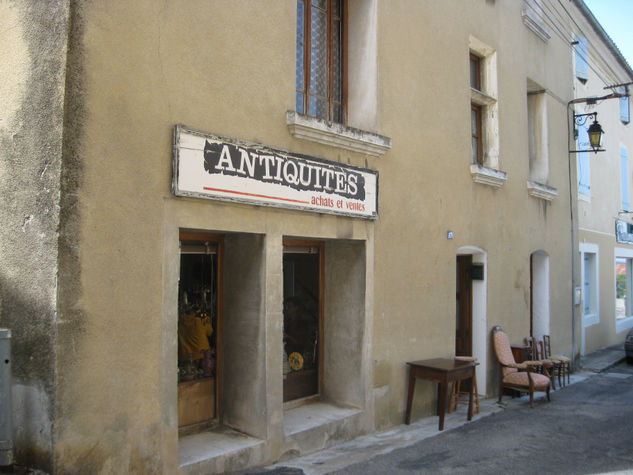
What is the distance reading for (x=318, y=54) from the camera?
6.58 m

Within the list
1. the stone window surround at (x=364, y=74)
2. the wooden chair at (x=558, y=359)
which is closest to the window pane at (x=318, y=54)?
the stone window surround at (x=364, y=74)

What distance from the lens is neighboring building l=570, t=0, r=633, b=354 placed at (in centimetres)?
1350

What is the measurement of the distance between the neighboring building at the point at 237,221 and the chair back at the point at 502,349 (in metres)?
0.21

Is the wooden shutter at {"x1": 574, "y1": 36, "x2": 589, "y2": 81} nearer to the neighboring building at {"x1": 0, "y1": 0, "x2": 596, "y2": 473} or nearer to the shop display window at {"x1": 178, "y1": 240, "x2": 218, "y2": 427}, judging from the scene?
the neighboring building at {"x1": 0, "y1": 0, "x2": 596, "y2": 473}

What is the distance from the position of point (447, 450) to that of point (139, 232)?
4176 millimetres

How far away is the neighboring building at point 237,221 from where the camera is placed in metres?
4.03

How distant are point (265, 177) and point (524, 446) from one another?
4335 millimetres

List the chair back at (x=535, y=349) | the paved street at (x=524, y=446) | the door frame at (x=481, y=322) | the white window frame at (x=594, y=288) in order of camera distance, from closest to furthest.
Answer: the paved street at (x=524, y=446) < the door frame at (x=481, y=322) < the chair back at (x=535, y=349) < the white window frame at (x=594, y=288)

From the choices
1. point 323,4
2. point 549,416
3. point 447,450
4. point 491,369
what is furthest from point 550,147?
point 447,450

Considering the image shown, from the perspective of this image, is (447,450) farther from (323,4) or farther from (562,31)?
(562,31)

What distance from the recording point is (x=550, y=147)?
38.0ft

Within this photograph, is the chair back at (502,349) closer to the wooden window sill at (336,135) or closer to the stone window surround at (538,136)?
the stone window surround at (538,136)

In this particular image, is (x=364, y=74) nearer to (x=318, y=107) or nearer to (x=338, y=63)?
(x=338, y=63)

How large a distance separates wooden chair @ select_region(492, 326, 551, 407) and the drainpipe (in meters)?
6.97
